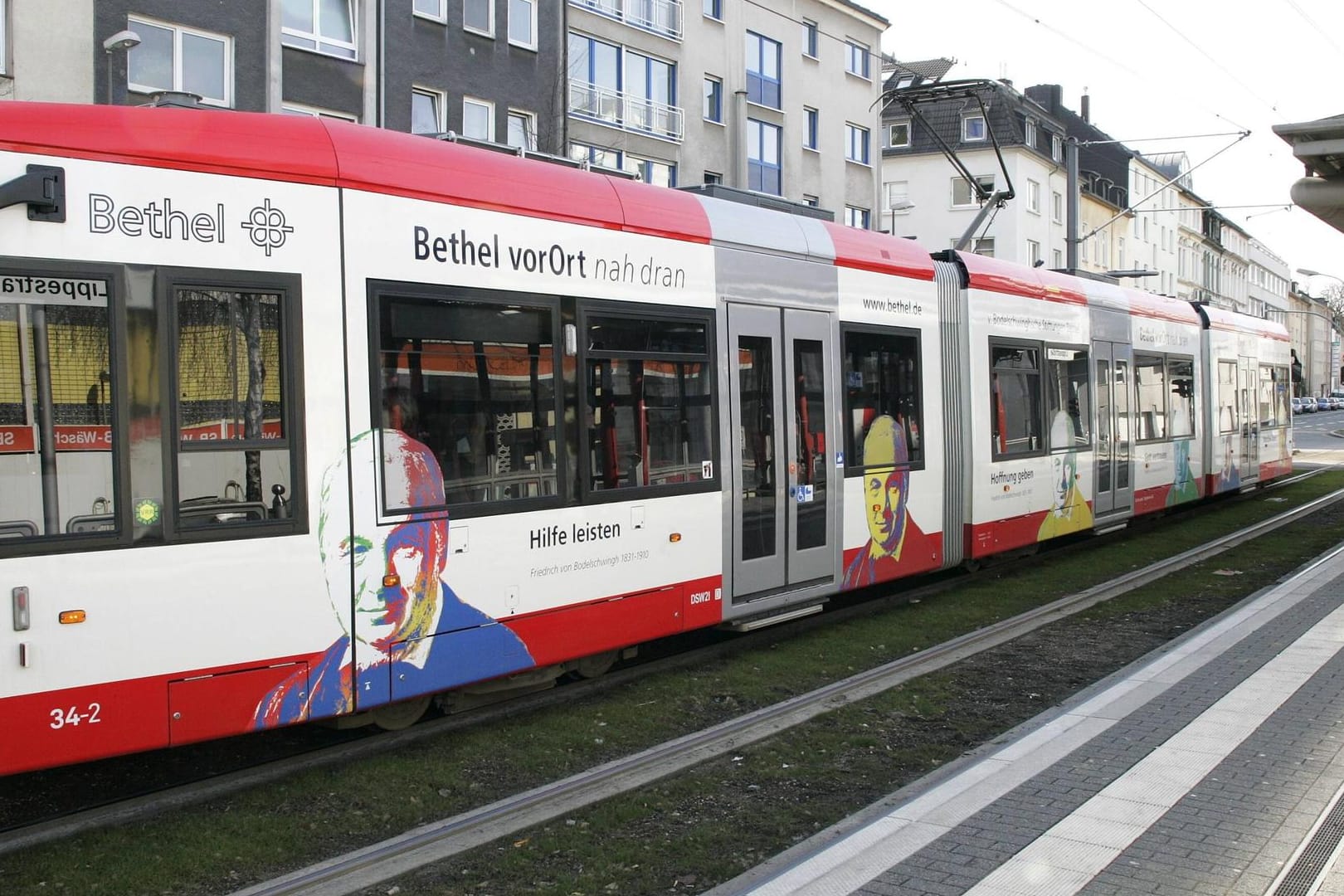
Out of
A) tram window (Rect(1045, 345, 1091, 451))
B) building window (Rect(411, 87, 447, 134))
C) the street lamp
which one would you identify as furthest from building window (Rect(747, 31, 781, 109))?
tram window (Rect(1045, 345, 1091, 451))

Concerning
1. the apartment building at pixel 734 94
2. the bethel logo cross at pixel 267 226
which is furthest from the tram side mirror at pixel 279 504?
the apartment building at pixel 734 94

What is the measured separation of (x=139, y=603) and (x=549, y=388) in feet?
8.66

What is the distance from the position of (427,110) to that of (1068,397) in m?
17.1

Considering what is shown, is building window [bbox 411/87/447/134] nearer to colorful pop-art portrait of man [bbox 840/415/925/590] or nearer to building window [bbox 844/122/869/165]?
colorful pop-art portrait of man [bbox 840/415/925/590]

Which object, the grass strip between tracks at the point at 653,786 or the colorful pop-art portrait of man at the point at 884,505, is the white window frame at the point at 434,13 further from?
the grass strip between tracks at the point at 653,786

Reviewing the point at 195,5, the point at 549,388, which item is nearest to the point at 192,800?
the point at 549,388

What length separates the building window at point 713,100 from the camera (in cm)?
3531

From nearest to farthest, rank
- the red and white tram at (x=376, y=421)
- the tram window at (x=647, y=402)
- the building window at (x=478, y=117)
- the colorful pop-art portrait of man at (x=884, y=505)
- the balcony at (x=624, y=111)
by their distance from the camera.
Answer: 1. the red and white tram at (x=376, y=421)
2. the tram window at (x=647, y=402)
3. the colorful pop-art portrait of man at (x=884, y=505)
4. the building window at (x=478, y=117)
5. the balcony at (x=624, y=111)

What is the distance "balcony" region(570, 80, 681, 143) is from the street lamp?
40.2ft

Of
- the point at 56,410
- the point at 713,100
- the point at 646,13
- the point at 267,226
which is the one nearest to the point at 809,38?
the point at 713,100

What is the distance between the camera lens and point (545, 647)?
7059 mm

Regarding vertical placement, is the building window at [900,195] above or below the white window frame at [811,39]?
below

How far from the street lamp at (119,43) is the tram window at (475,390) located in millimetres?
14959

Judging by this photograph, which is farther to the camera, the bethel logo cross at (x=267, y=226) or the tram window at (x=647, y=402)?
the tram window at (x=647, y=402)
